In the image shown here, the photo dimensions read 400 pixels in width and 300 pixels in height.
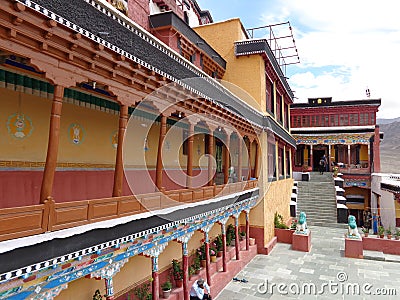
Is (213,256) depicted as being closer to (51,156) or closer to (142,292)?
(142,292)

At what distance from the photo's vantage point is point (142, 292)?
8.86 meters

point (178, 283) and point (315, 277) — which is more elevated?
point (178, 283)

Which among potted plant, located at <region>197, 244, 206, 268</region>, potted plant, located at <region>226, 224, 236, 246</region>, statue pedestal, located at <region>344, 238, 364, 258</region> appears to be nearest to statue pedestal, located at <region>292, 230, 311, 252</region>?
statue pedestal, located at <region>344, 238, 364, 258</region>

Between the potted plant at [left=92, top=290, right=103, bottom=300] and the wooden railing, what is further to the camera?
the potted plant at [left=92, top=290, right=103, bottom=300]

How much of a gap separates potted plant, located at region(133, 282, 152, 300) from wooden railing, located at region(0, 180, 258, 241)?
118 inches

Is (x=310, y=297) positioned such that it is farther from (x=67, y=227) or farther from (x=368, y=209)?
(x=368, y=209)

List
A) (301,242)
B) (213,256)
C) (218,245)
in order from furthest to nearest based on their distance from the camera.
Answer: (301,242)
(218,245)
(213,256)

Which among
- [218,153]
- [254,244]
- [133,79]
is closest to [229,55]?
[218,153]

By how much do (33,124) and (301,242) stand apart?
14299 mm

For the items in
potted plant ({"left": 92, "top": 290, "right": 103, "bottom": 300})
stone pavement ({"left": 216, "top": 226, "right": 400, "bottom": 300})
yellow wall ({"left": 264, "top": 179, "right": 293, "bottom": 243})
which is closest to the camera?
potted plant ({"left": 92, "top": 290, "right": 103, "bottom": 300})

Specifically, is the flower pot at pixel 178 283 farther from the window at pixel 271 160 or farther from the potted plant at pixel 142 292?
the window at pixel 271 160

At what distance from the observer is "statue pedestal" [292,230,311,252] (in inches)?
642

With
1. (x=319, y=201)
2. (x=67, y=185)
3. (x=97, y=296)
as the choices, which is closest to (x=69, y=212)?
(x=67, y=185)

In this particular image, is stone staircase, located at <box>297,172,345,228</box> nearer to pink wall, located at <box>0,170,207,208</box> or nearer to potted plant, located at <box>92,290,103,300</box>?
pink wall, located at <box>0,170,207,208</box>
